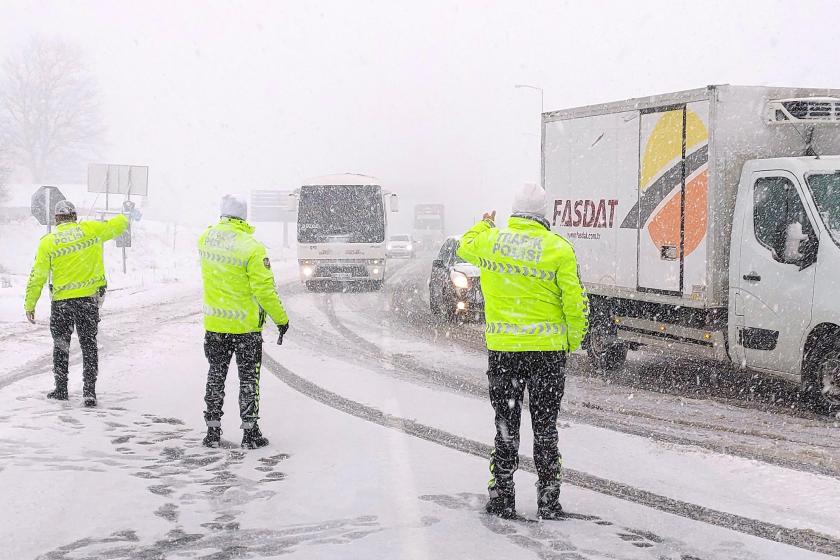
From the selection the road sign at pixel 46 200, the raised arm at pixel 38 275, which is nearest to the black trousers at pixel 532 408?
the raised arm at pixel 38 275

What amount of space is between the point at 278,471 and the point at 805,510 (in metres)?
3.29

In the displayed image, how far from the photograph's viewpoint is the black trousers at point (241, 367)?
268 inches

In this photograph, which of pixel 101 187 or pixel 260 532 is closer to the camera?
pixel 260 532

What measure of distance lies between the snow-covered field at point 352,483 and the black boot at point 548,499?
0.34 feet

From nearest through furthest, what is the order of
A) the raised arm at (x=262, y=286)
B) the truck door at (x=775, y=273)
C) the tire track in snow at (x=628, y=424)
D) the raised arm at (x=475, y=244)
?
the raised arm at (x=475, y=244)
the tire track in snow at (x=628, y=424)
the raised arm at (x=262, y=286)
the truck door at (x=775, y=273)

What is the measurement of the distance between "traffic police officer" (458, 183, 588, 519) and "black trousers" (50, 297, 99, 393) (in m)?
4.75

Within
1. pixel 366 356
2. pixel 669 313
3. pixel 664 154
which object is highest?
pixel 664 154

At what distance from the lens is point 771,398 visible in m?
9.27

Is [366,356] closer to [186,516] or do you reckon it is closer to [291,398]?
[291,398]

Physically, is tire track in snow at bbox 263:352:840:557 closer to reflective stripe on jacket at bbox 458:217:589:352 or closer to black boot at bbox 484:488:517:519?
black boot at bbox 484:488:517:519

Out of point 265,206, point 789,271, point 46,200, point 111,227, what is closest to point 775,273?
point 789,271

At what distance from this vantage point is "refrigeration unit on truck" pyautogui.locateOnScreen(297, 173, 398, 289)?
2389 cm

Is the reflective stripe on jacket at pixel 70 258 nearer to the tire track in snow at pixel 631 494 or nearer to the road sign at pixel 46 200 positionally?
the tire track in snow at pixel 631 494

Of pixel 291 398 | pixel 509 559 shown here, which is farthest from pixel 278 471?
pixel 291 398
